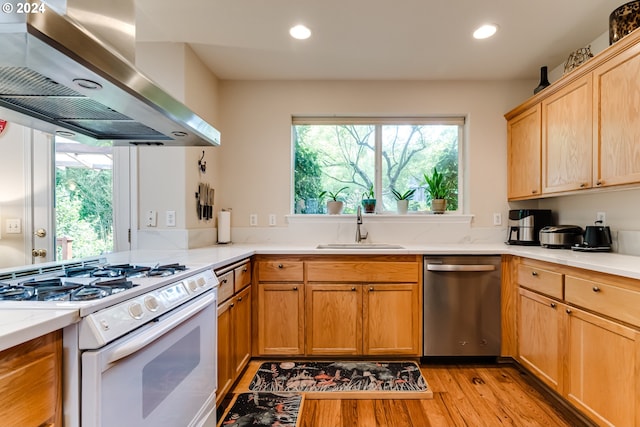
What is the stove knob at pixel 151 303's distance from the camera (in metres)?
1.04

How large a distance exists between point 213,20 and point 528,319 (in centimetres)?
291

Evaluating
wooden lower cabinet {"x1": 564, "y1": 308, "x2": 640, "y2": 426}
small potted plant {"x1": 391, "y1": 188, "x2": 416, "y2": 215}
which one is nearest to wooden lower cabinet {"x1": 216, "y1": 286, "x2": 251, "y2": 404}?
small potted plant {"x1": 391, "y1": 188, "x2": 416, "y2": 215}

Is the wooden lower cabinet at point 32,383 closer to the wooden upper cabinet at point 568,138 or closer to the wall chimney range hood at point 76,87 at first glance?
the wall chimney range hood at point 76,87

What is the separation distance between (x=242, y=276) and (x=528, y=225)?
2.32m

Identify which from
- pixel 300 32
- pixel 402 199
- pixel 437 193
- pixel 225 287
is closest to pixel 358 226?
pixel 402 199

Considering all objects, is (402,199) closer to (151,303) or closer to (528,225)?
(528,225)

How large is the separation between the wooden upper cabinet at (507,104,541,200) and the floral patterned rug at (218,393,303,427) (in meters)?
2.36

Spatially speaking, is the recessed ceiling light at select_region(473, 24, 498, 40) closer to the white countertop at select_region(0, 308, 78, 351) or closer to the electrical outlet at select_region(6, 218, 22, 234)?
the white countertop at select_region(0, 308, 78, 351)

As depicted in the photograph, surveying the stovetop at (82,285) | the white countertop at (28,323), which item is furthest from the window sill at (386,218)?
the white countertop at (28,323)

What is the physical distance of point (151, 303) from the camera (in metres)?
1.06

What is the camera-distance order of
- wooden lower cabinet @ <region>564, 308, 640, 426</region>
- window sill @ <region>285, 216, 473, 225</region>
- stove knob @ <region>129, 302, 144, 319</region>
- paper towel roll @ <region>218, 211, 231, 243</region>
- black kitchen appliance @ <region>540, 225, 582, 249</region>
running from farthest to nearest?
1. window sill @ <region>285, 216, 473, 225</region>
2. paper towel roll @ <region>218, 211, 231, 243</region>
3. black kitchen appliance @ <region>540, 225, 582, 249</region>
4. wooden lower cabinet @ <region>564, 308, 640, 426</region>
5. stove knob @ <region>129, 302, 144, 319</region>

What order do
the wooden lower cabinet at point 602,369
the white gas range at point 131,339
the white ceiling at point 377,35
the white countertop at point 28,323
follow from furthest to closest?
the white ceiling at point 377,35, the wooden lower cabinet at point 602,369, the white gas range at point 131,339, the white countertop at point 28,323

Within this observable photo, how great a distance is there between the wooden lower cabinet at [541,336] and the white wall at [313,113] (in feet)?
3.06

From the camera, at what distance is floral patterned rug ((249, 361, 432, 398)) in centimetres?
205
